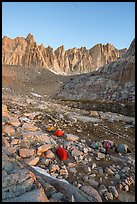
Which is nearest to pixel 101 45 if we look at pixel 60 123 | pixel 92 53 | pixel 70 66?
pixel 92 53

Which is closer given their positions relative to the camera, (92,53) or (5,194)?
(5,194)

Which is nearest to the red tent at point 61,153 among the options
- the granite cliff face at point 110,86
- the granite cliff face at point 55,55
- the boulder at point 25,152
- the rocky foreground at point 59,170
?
the rocky foreground at point 59,170

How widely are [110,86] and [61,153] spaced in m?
30.2

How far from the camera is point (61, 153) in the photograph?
7.59 metres

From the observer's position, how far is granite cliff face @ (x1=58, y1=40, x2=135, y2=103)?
3278 cm

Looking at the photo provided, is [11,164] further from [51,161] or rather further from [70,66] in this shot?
[70,66]

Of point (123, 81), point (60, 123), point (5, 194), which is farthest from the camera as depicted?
point (123, 81)

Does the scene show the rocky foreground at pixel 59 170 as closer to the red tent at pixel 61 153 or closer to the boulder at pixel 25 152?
the boulder at pixel 25 152

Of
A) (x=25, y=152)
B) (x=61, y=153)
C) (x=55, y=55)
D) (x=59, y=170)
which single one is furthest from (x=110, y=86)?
(x=55, y=55)

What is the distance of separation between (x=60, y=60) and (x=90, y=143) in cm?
10875

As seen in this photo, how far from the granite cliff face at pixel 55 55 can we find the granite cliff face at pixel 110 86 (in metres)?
55.7

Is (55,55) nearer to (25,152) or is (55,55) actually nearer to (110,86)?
(110,86)

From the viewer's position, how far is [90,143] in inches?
390

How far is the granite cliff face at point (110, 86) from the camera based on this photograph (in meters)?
32.8
